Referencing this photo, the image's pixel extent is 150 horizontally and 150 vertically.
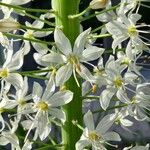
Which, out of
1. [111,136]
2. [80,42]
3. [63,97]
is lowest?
[111,136]

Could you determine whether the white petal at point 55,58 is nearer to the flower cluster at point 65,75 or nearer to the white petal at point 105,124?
the flower cluster at point 65,75

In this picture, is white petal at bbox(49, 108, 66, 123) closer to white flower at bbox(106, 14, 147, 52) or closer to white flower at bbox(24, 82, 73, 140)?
white flower at bbox(24, 82, 73, 140)

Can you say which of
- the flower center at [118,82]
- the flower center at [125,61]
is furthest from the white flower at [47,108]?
the flower center at [125,61]

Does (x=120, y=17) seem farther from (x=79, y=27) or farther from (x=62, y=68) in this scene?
(x=62, y=68)

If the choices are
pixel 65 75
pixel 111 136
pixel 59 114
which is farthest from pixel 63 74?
pixel 111 136

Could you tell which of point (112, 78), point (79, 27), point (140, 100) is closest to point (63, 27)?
point (79, 27)

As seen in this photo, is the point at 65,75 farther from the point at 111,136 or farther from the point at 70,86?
the point at 111,136

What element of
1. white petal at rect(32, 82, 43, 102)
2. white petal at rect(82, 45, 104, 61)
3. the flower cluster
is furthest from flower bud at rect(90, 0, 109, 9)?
white petal at rect(32, 82, 43, 102)
